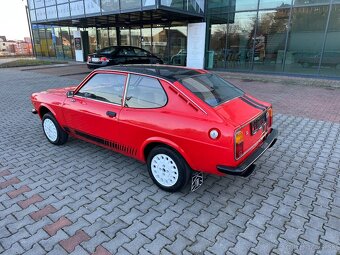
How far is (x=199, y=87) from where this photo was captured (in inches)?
127

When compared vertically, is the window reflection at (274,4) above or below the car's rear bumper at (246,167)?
above

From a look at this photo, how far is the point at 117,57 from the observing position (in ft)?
43.9

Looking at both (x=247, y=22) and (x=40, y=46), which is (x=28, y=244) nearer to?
(x=247, y=22)

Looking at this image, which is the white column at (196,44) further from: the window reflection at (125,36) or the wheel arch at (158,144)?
the wheel arch at (158,144)

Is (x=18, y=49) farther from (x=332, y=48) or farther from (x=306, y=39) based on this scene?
(x=332, y=48)

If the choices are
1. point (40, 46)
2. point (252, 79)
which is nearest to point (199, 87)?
point (252, 79)

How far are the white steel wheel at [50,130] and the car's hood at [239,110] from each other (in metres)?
3.09

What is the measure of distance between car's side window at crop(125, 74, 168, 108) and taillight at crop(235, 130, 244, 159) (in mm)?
957

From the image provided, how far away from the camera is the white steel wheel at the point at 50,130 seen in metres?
4.50

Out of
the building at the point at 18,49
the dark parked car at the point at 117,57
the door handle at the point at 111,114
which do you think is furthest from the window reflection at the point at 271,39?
the building at the point at 18,49

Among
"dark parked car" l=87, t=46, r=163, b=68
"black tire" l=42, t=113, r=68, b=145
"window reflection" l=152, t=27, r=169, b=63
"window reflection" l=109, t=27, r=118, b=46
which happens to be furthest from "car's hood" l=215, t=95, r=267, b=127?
"window reflection" l=109, t=27, r=118, b=46

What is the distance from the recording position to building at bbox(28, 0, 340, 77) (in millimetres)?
10998

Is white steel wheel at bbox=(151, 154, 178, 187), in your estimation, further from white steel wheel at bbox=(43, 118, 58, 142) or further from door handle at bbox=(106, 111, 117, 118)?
white steel wheel at bbox=(43, 118, 58, 142)

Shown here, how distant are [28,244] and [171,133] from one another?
180 centimetres
